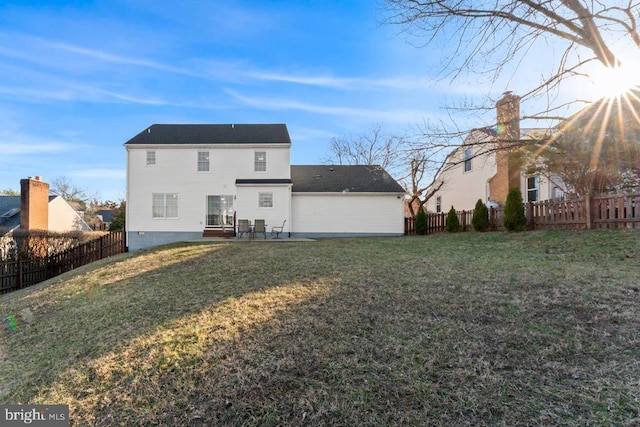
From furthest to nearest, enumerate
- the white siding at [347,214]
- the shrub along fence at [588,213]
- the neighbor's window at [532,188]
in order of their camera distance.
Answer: the white siding at [347,214], the neighbor's window at [532,188], the shrub along fence at [588,213]

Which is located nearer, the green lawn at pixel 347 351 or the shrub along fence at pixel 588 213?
the green lawn at pixel 347 351

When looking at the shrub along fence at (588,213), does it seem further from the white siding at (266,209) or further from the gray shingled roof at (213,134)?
the gray shingled roof at (213,134)

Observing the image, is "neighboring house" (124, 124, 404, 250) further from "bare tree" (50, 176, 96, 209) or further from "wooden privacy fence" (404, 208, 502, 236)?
"bare tree" (50, 176, 96, 209)

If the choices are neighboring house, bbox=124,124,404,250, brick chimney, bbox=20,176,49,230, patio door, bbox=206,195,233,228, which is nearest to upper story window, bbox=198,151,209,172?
neighboring house, bbox=124,124,404,250

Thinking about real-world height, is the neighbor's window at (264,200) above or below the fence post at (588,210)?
above

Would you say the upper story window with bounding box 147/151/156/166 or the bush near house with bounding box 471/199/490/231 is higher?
Answer: the upper story window with bounding box 147/151/156/166

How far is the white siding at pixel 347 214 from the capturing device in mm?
18172

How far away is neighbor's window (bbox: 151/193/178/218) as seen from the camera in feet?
57.7

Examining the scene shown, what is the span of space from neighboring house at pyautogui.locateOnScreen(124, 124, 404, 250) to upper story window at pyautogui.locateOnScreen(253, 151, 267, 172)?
0.06 m

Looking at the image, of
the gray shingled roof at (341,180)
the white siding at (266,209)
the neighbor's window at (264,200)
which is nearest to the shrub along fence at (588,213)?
the gray shingled roof at (341,180)

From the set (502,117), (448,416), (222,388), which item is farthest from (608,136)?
(222,388)

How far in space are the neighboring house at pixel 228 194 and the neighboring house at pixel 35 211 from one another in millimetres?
8039

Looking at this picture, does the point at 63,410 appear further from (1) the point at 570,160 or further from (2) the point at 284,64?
(2) the point at 284,64

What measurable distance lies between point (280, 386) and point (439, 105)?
5512 millimetres
